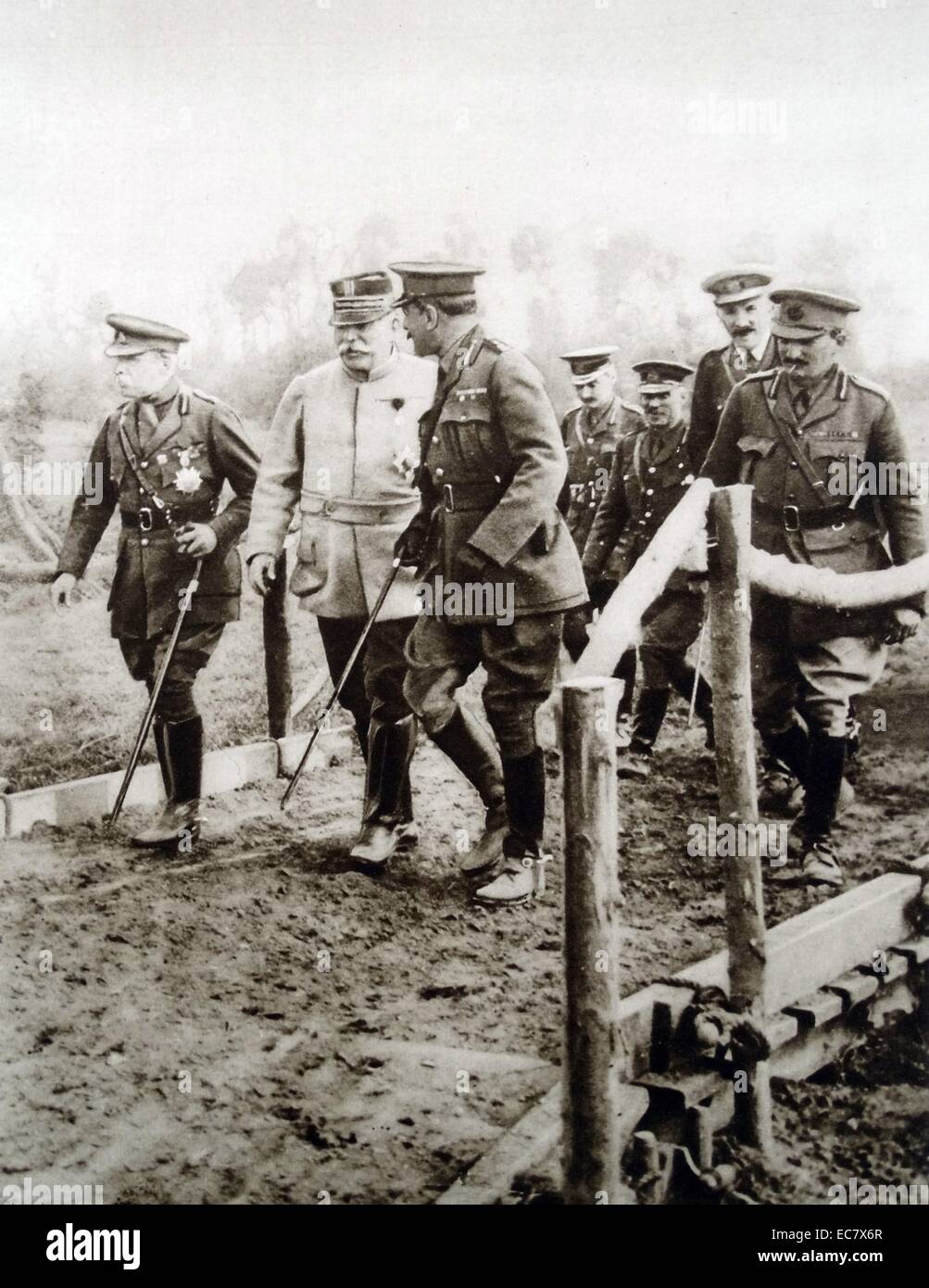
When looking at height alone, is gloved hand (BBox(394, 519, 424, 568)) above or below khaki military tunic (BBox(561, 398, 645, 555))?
below

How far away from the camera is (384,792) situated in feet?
12.0

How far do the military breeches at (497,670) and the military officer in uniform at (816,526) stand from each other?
1.96ft

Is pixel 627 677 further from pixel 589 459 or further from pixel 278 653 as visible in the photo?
pixel 278 653

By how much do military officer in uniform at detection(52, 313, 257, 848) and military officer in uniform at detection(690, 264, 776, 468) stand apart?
1219 millimetres

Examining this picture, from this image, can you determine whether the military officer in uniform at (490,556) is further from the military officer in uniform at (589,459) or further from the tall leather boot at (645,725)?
the tall leather boot at (645,725)

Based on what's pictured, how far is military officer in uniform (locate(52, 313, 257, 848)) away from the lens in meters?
3.78

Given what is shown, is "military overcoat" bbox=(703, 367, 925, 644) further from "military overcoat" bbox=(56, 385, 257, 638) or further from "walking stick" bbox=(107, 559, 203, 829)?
"walking stick" bbox=(107, 559, 203, 829)

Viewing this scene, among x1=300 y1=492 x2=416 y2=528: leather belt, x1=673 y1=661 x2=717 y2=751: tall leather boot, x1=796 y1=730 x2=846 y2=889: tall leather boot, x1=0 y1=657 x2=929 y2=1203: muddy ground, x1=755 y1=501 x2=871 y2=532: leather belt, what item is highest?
x1=300 y1=492 x2=416 y2=528: leather belt

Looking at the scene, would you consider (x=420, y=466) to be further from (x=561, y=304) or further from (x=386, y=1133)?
(x=386, y=1133)

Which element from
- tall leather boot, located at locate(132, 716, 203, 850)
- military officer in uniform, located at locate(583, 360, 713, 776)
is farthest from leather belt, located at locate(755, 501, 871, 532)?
tall leather boot, located at locate(132, 716, 203, 850)

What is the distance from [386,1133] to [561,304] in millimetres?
2007
